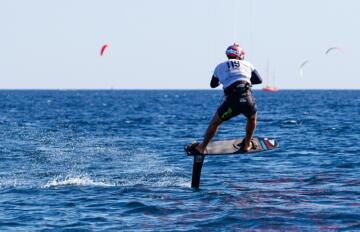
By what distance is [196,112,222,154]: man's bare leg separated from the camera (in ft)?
49.6

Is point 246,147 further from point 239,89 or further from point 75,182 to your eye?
point 75,182

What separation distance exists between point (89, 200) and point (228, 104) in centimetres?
351

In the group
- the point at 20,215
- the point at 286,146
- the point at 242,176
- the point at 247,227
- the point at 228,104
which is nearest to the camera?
the point at 247,227

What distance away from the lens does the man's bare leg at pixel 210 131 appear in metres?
15.1

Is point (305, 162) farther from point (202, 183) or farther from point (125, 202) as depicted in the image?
point (125, 202)

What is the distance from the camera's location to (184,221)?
520 inches

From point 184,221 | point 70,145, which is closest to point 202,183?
point 184,221
